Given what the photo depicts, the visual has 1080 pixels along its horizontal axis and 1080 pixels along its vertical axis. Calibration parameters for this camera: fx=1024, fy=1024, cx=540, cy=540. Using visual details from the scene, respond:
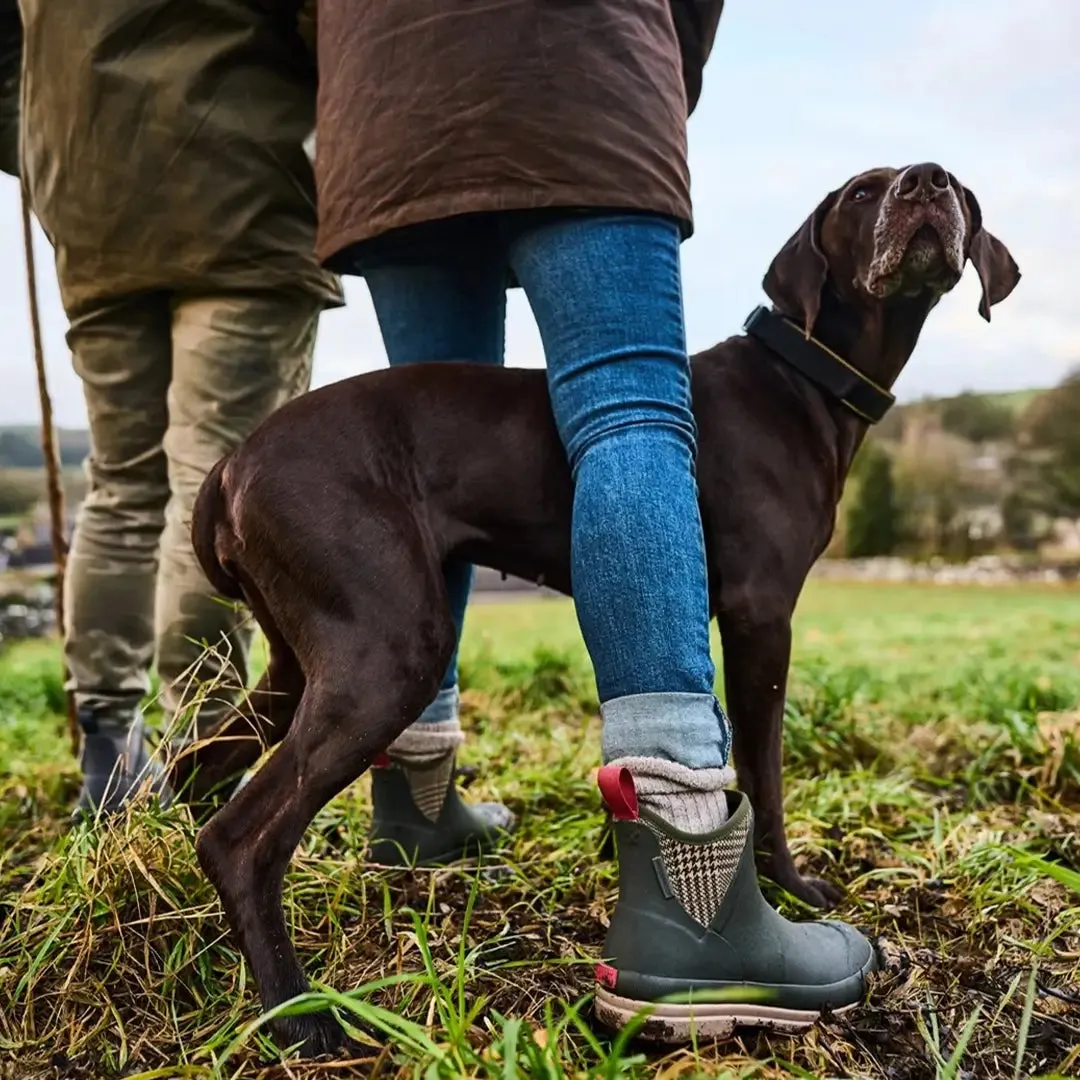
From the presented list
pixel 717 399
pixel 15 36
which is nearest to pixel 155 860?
pixel 717 399

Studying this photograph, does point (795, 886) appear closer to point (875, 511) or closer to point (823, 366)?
point (823, 366)

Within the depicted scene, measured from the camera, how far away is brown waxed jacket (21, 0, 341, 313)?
202 cm

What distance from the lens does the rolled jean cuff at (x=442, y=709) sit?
2061mm

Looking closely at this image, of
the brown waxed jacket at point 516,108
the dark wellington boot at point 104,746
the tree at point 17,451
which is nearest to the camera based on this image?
the brown waxed jacket at point 516,108

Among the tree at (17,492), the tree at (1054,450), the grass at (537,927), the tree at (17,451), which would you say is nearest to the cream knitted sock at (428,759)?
the grass at (537,927)

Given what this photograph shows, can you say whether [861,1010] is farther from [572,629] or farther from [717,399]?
[572,629]

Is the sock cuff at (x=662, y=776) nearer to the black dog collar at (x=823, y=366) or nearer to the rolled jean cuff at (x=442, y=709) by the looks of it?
the rolled jean cuff at (x=442, y=709)

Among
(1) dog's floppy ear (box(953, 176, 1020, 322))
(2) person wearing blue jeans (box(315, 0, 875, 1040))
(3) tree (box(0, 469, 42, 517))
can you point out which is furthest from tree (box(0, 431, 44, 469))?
(1) dog's floppy ear (box(953, 176, 1020, 322))

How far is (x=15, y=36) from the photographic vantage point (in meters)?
2.38

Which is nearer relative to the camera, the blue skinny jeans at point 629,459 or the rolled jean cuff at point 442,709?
the blue skinny jeans at point 629,459

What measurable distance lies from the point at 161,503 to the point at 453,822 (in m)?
1.03

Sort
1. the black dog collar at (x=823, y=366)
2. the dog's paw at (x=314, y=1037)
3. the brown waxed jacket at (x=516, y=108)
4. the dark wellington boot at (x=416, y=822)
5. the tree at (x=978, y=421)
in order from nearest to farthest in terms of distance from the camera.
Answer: the dog's paw at (x=314, y=1037) < the brown waxed jacket at (x=516, y=108) < the black dog collar at (x=823, y=366) < the dark wellington boot at (x=416, y=822) < the tree at (x=978, y=421)

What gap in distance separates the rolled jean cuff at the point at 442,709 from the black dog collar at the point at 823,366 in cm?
94

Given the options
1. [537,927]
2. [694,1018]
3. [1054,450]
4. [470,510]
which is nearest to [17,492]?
[470,510]
